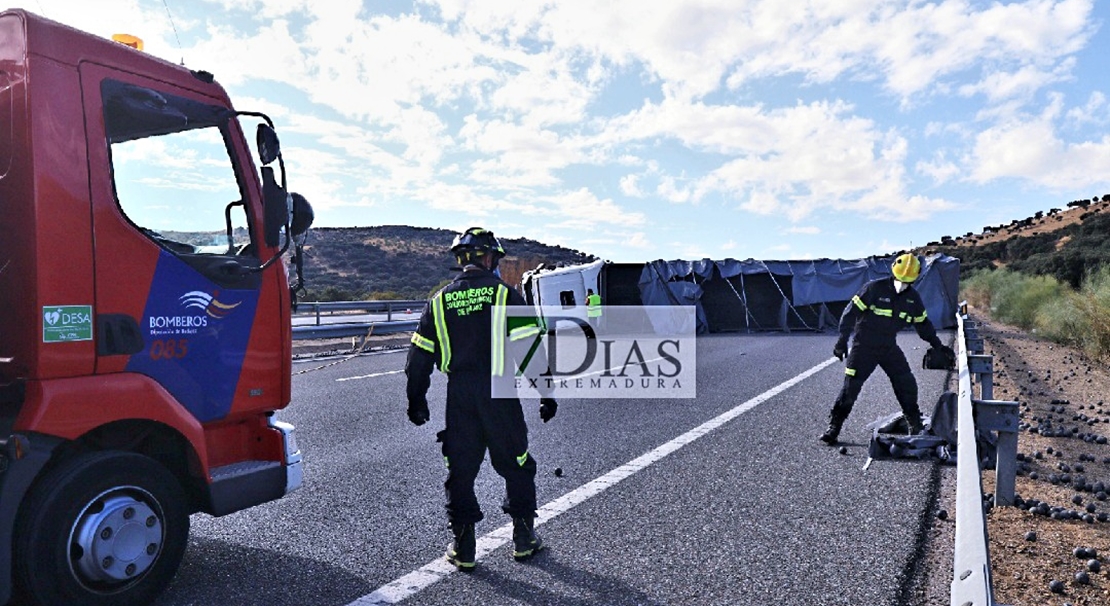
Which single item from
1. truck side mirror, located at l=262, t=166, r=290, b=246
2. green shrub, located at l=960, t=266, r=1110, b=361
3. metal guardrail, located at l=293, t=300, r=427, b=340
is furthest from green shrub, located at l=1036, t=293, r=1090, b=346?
truck side mirror, located at l=262, t=166, r=290, b=246

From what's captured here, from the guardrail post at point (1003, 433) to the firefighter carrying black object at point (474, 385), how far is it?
2930mm

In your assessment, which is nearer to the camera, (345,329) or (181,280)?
(181,280)

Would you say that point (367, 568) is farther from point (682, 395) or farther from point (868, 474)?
point (682, 395)

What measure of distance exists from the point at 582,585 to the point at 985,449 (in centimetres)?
354

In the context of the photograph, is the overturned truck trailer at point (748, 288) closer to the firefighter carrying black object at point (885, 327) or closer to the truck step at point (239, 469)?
the firefighter carrying black object at point (885, 327)

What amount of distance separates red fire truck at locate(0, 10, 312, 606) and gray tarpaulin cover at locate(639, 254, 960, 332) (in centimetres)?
2152

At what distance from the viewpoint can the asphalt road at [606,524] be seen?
366 cm

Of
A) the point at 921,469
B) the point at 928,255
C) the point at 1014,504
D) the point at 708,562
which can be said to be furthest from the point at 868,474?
the point at 928,255

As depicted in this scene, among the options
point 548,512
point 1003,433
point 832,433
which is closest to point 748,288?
point 832,433

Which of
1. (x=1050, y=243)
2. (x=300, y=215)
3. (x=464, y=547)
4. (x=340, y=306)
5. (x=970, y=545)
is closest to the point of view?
(x=970, y=545)

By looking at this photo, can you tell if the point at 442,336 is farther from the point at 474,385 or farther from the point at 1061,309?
the point at 1061,309

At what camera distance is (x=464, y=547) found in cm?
394

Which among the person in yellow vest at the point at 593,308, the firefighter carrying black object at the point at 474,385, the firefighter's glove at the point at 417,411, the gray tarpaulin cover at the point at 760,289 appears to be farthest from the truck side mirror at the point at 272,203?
the gray tarpaulin cover at the point at 760,289

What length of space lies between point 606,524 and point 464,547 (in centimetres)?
103
